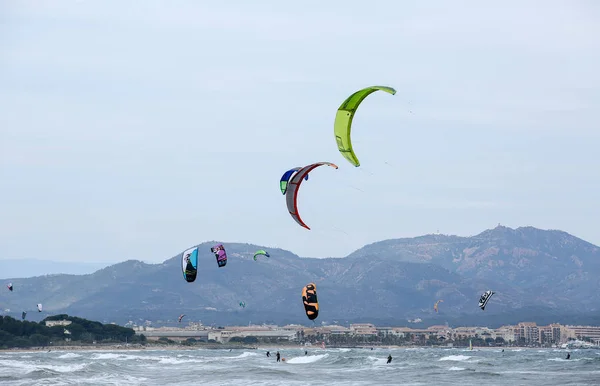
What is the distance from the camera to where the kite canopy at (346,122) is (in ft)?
124

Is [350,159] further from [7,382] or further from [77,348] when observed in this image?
[77,348]

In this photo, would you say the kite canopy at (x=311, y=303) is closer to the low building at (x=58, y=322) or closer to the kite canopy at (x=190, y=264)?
the kite canopy at (x=190, y=264)

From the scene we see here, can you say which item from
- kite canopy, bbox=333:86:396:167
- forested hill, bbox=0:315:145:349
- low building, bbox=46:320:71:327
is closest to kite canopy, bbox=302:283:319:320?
kite canopy, bbox=333:86:396:167

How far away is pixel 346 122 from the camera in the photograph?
38031 mm

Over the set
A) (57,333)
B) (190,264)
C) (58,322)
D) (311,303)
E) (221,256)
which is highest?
(58,322)

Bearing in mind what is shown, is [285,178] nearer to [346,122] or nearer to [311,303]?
[311,303]

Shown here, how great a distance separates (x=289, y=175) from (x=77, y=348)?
106 m

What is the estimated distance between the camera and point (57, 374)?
65.5 metres

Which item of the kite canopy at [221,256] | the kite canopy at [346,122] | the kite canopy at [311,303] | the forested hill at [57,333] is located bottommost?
the kite canopy at [311,303]

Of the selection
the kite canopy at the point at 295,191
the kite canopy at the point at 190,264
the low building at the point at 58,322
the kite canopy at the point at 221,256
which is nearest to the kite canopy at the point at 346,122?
the kite canopy at the point at 295,191

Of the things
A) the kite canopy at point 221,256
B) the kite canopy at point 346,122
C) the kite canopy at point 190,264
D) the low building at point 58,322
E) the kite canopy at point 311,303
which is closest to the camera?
the kite canopy at point 346,122

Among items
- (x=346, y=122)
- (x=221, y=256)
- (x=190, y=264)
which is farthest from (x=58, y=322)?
(x=346, y=122)

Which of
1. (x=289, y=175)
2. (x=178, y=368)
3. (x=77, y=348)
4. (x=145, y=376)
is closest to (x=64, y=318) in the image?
(x=77, y=348)

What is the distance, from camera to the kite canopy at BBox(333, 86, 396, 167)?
37.8 m
